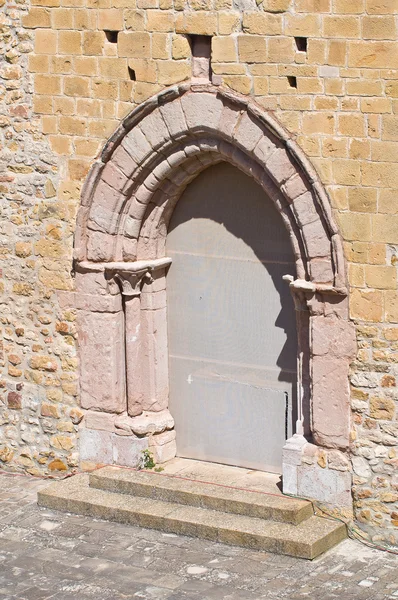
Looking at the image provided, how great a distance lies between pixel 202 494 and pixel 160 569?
93cm

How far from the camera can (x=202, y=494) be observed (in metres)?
9.95

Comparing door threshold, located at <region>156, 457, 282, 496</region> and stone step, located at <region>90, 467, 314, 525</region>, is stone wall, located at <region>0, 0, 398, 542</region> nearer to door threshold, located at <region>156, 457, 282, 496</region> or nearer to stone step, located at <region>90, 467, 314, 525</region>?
stone step, located at <region>90, 467, 314, 525</region>

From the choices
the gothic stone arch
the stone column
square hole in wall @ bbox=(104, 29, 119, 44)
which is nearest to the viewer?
the gothic stone arch

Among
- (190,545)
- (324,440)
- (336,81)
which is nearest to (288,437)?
(324,440)

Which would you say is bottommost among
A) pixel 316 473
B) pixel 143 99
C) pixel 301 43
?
pixel 316 473

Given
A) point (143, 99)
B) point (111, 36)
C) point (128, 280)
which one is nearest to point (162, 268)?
point (128, 280)

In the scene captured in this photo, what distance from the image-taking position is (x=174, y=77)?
32.6 feet

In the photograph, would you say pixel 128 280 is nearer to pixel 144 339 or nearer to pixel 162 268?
pixel 162 268

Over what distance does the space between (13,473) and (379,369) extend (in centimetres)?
370

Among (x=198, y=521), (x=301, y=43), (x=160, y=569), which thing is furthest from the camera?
(x=198, y=521)

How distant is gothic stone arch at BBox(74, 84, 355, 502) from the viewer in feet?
31.2

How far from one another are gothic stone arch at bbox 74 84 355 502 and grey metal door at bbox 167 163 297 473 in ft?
0.45

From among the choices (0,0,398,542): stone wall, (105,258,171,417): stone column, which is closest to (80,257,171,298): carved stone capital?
(105,258,171,417): stone column

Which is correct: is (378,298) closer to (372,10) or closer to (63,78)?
(372,10)
